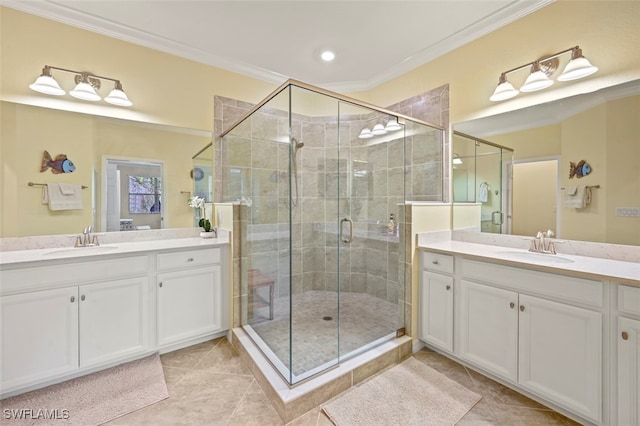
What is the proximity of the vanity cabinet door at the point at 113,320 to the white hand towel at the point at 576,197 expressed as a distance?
3.21 meters

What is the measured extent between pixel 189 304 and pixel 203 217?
2.84 feet

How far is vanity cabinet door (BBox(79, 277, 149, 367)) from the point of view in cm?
182

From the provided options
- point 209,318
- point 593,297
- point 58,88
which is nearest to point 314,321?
point 209,318

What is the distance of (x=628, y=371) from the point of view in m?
1.28

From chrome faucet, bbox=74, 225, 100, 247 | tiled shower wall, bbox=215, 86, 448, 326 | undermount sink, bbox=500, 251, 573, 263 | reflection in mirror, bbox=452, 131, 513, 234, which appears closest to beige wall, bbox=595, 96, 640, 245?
undermount sink, bbox=500, 251, 573, 263

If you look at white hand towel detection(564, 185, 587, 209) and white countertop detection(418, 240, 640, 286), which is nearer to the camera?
white countertop detection(418, 240, 640, 286)

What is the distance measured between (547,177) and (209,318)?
299cm

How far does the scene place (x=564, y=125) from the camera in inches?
75.1

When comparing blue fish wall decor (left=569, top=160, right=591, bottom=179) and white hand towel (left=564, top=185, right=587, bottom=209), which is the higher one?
blue fish wall decor (left=569, top=160, right=591, bottom=179)

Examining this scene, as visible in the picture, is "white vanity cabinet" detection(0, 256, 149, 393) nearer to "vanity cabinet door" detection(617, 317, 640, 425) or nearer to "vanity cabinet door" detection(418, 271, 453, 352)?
"vanity cabinet door" detection(418, 271, 453, 352)

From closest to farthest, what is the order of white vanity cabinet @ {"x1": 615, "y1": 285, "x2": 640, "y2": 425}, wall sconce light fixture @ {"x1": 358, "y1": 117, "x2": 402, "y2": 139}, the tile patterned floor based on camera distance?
1. white vanity cabinet @ {"x1": 615, "y1": 285, "x2": 640, "y2": 425}
2. the tile patterned floor
3. wall sconce light fixture @ {"x1": 358, "y1": 117, "x2": 402, "y2": 139}

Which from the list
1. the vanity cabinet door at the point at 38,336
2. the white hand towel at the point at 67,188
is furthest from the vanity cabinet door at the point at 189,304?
the white hand towel at the point at 67,188

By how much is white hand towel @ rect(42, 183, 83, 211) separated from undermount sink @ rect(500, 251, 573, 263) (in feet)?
11.0

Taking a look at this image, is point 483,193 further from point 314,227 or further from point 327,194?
point 314,227
